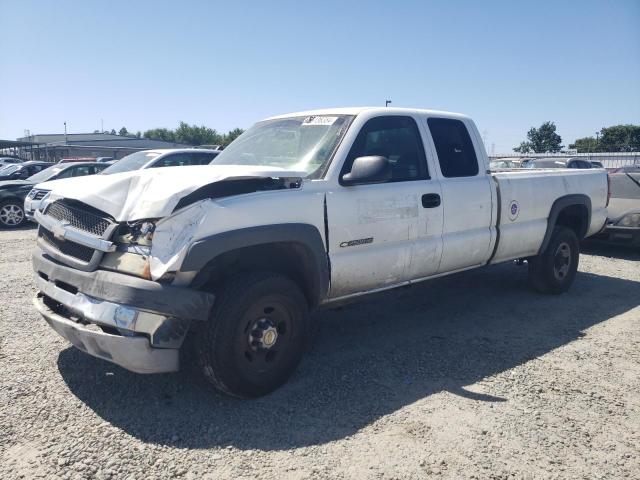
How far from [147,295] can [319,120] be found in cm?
213

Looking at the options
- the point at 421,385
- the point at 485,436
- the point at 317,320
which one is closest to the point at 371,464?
the point at 485,436

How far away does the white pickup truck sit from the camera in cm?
298

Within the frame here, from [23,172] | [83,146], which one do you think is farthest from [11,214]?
[83,146]

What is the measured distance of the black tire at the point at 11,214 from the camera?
38.1 ft

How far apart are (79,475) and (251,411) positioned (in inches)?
41.1

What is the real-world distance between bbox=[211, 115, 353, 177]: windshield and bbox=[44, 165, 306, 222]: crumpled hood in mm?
418

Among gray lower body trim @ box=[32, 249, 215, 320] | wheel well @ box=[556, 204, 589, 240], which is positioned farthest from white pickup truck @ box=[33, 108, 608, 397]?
wheel well @ box=[556, 204, 589, 240]

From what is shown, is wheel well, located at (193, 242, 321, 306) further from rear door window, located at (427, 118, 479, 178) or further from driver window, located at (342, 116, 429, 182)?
rear door window, located at (427, 118, 479, 178)

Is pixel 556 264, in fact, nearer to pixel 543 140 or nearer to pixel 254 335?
pixel 254 335

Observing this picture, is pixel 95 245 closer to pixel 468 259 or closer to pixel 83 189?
pixel 83 189

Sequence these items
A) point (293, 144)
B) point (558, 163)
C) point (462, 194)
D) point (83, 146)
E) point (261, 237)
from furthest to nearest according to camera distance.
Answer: point (83, 146) → point (558, 163) → point (462, 194) → point (293, 144) → point (261, 237)

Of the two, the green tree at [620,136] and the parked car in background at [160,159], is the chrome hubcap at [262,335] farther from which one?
the green tree at [620,136]

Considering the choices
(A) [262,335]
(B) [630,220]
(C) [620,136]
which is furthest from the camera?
(C) [620,136]

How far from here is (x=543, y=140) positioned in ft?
273
